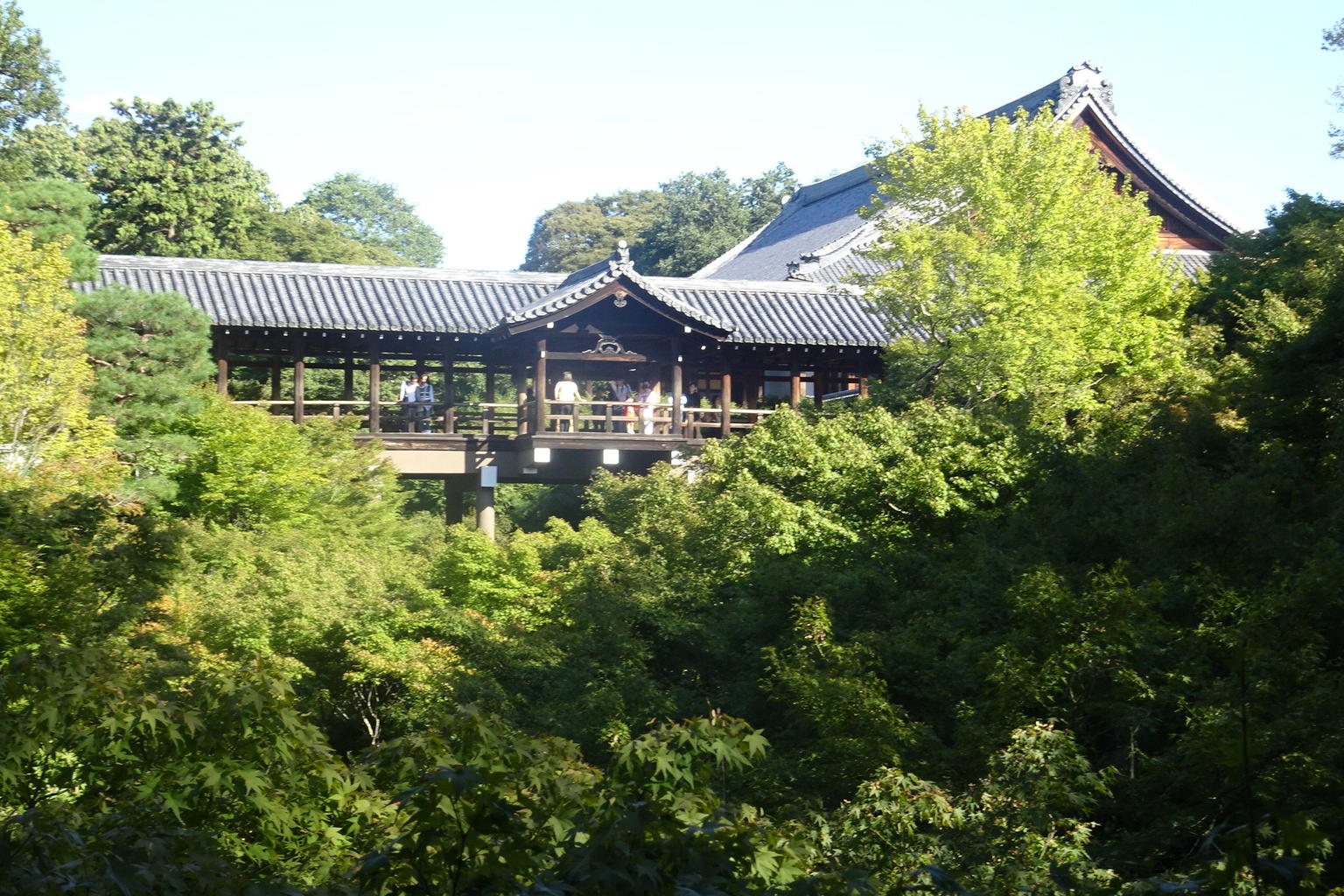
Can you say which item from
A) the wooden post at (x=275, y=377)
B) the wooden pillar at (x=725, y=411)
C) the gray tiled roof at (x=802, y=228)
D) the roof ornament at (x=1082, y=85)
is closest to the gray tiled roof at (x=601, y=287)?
the wooden pillar at (x=725, y=411)

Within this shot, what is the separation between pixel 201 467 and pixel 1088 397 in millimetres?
12557

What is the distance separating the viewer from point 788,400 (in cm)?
2641

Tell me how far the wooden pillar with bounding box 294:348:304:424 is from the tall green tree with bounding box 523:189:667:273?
35.4 metres

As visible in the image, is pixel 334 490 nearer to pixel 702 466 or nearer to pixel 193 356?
pixel 193 356

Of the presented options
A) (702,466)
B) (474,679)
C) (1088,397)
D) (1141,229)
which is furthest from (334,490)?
(1141,229)

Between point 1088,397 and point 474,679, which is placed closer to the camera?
point 474,679

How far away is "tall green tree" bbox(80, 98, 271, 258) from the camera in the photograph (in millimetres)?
35031

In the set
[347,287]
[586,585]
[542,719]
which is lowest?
[542,719]

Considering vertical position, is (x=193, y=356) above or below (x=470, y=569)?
above

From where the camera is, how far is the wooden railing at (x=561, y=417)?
79.8 ft

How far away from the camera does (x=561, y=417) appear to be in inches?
957

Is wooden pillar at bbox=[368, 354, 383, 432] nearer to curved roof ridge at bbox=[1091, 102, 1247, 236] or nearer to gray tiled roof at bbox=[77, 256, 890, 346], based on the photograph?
gray tiled roof at bbox=[77, 256, 890, 346]

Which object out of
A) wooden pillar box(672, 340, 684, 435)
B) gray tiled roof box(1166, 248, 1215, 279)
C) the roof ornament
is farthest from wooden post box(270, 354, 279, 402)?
gray tiled roof box(1166, 248, 1215, 279)

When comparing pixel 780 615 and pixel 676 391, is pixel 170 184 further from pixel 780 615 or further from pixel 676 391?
pixel 780 615
